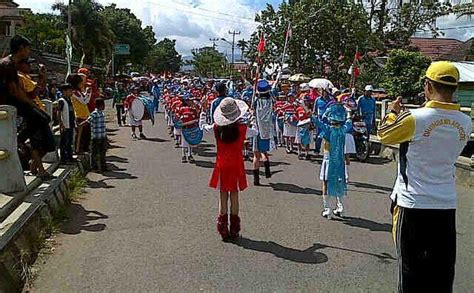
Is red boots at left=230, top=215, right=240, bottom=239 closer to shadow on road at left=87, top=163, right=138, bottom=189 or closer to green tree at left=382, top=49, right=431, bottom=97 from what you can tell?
shadow on road at left=87, top=163, right=138, bottom=189

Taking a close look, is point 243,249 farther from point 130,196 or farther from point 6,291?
point 130,196

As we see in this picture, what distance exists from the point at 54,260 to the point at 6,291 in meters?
1.21

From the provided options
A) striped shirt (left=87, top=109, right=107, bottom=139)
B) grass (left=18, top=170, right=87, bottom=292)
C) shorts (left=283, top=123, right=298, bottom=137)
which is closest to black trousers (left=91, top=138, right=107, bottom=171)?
striped shirt (left=87, top=109, right=107, bottom=139)

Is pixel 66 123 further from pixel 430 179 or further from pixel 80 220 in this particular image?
pixel 430 179

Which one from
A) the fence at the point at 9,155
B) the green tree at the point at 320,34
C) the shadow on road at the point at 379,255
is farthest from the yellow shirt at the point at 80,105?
the green tree at the point at 320,34

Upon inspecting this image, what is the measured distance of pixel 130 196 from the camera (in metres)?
9.88

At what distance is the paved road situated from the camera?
5.87 meters

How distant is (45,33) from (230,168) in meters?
48.5

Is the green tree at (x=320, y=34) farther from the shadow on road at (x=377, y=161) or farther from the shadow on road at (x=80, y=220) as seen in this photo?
the shadow on road at (x=80, y=220)

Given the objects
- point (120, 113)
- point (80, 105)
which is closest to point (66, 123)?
point (80, 105)

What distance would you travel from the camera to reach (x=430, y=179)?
423cm

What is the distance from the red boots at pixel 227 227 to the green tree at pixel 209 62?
3351 inches

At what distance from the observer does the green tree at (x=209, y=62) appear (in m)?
97.0

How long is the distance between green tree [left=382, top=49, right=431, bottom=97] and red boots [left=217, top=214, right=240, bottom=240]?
1872cm
